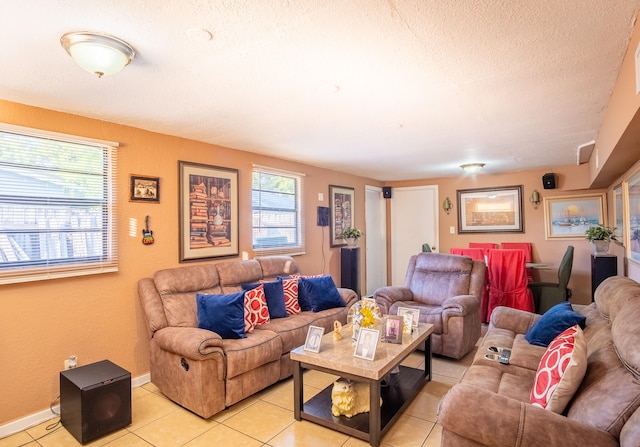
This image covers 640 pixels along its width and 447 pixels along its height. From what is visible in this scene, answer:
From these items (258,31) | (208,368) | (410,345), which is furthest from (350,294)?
(258,31)

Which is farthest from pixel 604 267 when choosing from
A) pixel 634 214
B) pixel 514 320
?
pixel 514 320

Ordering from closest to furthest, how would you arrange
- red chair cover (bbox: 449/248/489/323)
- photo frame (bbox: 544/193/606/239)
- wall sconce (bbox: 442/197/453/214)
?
1. red chair cover (bbox: 449/248/489/323)
2. photo frame (bbox: 544/193/606/239)
3. wall sconce (bbox: 442/197/453/214)

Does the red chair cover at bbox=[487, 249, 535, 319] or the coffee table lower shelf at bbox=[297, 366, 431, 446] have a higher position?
the red chair cover at bbox=[487, 249, 535, 319]

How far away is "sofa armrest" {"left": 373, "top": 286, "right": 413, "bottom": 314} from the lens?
12.8 ft

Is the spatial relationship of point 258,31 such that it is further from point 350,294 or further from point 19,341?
point 350,294

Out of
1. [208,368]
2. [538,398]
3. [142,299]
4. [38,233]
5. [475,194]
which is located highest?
[475,194]

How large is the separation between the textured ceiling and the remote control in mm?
1747

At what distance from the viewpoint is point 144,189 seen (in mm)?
3174

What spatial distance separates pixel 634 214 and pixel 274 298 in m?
3.26

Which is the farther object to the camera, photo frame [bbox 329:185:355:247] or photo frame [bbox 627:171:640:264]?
photo frame [bbox 329:185:355:247]

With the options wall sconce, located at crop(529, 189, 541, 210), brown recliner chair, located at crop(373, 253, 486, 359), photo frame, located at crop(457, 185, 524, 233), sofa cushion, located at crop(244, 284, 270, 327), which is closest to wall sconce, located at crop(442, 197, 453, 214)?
photo frame, located at crop(457, 185, 524, 233)

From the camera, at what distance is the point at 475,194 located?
242 inches

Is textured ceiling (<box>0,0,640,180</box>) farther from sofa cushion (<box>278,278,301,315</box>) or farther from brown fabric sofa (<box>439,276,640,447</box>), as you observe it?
sofa cushion (<box>278,278,301,315</box>)

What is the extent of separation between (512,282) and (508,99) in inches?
113
